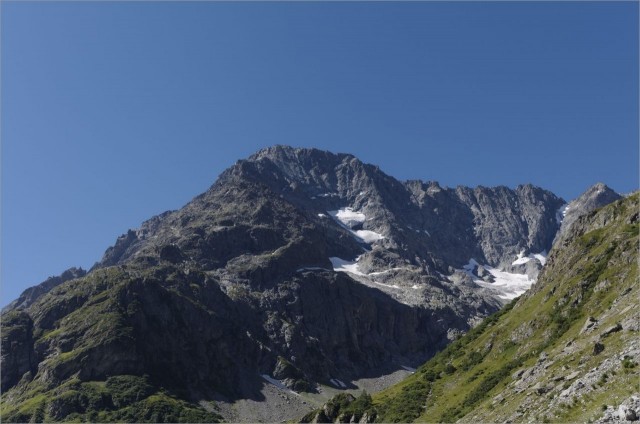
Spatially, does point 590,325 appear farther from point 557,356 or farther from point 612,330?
point 612,330

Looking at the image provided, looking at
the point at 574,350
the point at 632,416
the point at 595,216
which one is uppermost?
the point at 595,216

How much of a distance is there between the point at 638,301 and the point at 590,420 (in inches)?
1167

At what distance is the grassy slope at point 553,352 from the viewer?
164 ft

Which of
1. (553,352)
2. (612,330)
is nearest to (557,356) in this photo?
(553,352)

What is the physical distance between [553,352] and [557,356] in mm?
4185

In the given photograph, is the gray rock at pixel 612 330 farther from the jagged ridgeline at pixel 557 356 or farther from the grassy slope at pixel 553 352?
the grassy slope at pixel 553 352

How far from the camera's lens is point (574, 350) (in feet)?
217

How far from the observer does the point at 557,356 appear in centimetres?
6881

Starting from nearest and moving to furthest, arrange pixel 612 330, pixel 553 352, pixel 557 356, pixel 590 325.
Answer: pixel 612 330 → pixel 557 356 → pixel 590 325 → pixel 553 352

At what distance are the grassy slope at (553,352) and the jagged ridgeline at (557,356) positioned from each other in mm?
175

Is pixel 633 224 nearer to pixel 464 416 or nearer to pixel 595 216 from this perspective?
pixel 595 216

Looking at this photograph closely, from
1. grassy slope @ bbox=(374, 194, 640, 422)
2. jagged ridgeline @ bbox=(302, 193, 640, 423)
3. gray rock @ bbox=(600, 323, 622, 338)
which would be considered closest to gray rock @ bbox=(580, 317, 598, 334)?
jagged ridgeline @ bbox=(302, 193, 640, 423)

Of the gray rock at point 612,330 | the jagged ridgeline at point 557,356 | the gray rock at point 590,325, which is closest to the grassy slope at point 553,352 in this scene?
the jagged ridgeline at point 557,356

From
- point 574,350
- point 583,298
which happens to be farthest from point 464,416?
point 583,298
